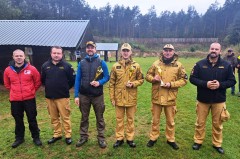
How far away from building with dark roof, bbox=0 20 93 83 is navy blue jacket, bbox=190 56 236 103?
7298 mm

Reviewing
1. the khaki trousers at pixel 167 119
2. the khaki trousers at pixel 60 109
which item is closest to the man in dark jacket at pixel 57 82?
the khaki trousers at pixel 60 109

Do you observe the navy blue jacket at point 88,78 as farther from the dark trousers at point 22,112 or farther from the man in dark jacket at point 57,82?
the dark trousers at point 22,112

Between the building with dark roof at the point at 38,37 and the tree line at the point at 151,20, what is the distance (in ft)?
144

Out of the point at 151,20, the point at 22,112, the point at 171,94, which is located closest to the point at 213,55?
the point at 171,94

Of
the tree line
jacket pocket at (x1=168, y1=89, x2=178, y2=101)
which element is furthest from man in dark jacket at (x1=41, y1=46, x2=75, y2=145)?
the tree line

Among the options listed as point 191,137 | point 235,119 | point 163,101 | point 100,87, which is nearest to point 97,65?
point 100,87

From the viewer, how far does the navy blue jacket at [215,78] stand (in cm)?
428

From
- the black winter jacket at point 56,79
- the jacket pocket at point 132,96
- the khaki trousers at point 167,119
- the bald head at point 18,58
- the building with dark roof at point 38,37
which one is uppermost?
the building with dark roof at point 38,37

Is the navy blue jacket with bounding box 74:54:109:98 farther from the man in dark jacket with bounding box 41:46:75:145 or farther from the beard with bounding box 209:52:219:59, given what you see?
the beard with bounding box 209:52:219:59

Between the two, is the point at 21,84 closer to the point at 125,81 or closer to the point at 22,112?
the point at 22,112

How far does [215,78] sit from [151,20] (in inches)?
3042

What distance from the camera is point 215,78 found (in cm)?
430

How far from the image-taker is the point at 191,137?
5297mm

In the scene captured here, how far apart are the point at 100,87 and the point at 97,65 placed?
46 cm
